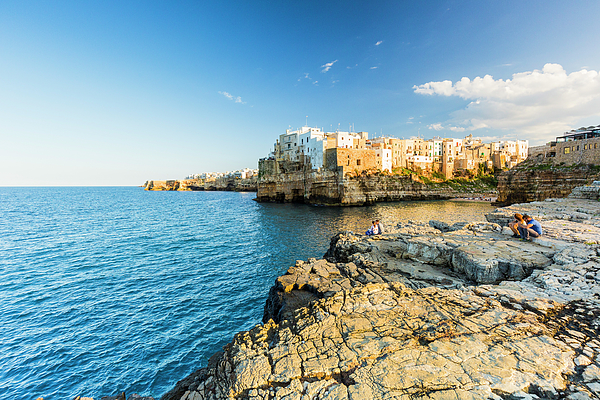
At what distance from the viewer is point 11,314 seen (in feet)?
43.0

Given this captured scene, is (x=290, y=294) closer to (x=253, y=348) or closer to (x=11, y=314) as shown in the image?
(x=253, y=348)

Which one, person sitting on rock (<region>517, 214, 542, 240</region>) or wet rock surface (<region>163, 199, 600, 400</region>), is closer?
wet rock surface (<region>163, 199, 600, 400</region>)

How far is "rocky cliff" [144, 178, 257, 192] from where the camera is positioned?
145 meters

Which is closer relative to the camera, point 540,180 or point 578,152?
point 578,152

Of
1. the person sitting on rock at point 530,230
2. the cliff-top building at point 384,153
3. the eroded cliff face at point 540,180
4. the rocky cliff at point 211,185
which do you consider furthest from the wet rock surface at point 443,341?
the rocky cliff at point 211,185

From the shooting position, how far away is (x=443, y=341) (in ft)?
16.8

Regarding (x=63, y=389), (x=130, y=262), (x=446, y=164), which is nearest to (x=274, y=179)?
(x=130, y=262)

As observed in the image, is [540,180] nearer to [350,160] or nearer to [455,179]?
[350,160]

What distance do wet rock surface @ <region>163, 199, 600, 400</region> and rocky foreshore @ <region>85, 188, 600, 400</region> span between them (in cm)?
2

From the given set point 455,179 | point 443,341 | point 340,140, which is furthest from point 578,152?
point 443,341

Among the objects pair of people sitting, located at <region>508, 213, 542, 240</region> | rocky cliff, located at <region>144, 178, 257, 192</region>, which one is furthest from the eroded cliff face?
rocky cliff, located at <region>144, 178, 257, 192</region>

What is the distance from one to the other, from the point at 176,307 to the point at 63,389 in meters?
5.27

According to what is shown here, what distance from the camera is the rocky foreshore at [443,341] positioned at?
417 cm

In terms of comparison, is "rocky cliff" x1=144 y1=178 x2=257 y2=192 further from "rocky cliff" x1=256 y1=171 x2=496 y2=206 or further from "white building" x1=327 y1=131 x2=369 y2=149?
"white building" x1=327 y1=131 x2=369 y2=149
